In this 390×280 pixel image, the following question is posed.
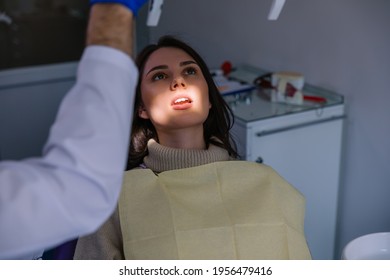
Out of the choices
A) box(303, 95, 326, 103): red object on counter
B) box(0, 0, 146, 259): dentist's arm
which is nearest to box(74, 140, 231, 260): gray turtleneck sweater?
box(0, 0, 146, 259): dentist's arm

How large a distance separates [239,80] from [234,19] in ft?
1.02

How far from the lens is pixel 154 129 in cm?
149

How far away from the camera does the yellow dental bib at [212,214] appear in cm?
123

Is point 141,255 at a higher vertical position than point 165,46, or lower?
lower

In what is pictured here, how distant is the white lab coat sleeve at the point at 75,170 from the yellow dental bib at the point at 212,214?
0.53 m

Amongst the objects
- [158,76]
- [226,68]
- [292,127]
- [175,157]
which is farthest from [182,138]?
[226,68]

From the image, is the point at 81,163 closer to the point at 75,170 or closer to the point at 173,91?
the point at 75,170

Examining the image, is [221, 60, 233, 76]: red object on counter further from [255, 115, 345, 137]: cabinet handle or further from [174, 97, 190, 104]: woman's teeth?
[174, 97, 190, 104]: woman's teeth
